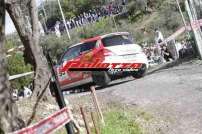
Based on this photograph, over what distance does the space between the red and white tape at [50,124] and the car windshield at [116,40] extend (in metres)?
12.4

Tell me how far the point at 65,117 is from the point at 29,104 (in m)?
5.15

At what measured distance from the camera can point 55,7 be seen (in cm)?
8250

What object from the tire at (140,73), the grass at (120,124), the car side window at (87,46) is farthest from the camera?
the tire at (140,73)

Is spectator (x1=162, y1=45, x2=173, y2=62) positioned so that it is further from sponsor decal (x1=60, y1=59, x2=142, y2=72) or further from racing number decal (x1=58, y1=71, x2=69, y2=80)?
racing number decal (x1=58, y1=71, x2=69, y2=80)

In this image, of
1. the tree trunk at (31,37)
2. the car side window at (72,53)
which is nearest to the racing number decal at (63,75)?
the car side window at (72,53)

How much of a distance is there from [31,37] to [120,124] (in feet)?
12.1

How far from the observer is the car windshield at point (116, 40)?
20.8 meters

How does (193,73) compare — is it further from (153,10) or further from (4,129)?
(153,10)

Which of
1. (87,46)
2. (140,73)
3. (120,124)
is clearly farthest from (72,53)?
(120,124)

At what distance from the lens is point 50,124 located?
25.0 feet

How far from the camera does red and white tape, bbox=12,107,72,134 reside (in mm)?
7067

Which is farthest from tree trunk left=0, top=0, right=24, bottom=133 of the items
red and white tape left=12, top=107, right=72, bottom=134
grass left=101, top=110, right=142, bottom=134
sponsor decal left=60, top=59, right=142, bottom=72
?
sponsor decal left=60, top=59, right=142, bottom=72

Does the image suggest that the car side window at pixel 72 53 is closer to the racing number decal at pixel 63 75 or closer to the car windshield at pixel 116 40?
the racing number decal at pixel 63 75

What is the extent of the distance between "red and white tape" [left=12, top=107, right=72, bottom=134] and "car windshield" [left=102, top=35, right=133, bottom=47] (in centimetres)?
1235
